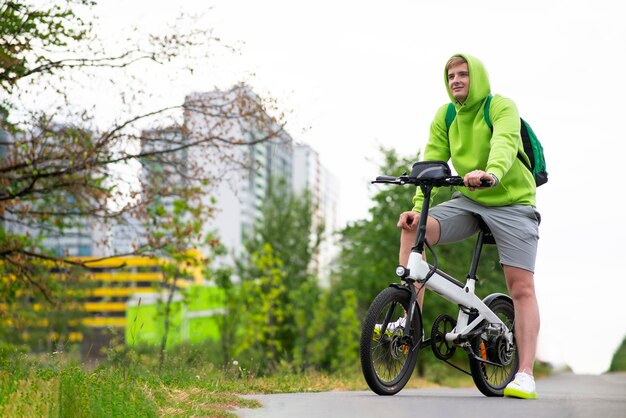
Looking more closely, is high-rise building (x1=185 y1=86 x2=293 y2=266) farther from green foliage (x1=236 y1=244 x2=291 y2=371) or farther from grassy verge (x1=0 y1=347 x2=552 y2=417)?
green foliage (x1=236 y1=244 x2=291 y2=371)

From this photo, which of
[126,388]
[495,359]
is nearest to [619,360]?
[495,359]

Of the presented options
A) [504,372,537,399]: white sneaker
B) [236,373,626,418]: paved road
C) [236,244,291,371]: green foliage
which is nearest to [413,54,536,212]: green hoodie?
[504,372,537,399]: white sneaker

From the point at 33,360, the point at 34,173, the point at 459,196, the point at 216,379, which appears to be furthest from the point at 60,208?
the point at 459,196

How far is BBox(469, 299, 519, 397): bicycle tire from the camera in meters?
6.32

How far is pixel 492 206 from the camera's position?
20.2 ft

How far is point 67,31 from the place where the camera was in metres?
10.7

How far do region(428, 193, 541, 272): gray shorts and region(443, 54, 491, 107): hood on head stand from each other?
70 cm

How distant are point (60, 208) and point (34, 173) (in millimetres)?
1137

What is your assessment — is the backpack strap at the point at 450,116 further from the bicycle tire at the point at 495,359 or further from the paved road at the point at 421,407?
the paved road at the point at 421,407

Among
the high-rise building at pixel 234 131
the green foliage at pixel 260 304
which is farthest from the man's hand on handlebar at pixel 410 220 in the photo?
the green foliage at pixel 260 304

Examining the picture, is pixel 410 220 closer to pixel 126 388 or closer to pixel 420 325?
pixel 420 325

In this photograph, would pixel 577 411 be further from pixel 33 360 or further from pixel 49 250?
pixel 49 250

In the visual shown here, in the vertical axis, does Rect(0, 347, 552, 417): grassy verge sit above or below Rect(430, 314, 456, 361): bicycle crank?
below

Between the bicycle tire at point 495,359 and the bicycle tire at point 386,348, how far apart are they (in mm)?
626
